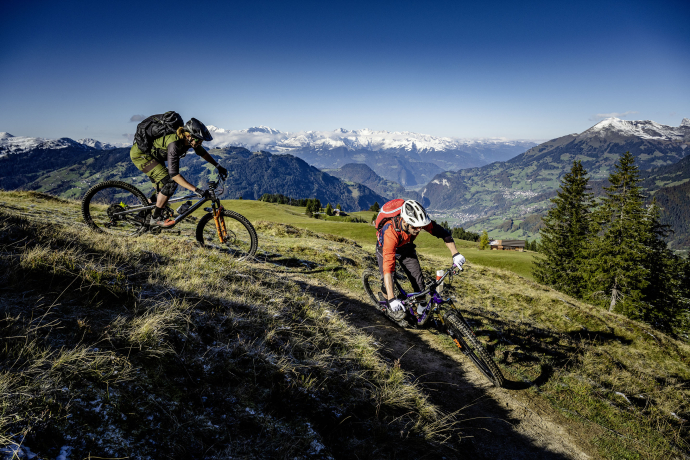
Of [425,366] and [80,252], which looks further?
[425,366]

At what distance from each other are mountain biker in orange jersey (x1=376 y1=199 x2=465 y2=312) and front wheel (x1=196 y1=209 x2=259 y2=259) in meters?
4.08

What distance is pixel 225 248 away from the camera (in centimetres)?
1005

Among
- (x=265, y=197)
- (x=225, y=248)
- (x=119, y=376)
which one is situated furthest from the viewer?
(x=265, y=197)

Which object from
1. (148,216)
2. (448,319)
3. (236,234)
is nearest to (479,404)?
(448,319)

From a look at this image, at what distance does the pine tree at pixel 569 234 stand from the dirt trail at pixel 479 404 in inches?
1537

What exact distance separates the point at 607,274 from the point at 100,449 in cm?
4373

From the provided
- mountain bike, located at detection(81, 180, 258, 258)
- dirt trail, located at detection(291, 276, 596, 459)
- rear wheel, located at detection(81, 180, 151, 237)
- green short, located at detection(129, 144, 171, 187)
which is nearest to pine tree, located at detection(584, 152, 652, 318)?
dirt trail, located at detection(291, 276, 596, 459)

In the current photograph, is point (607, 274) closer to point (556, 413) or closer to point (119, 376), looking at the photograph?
point (556, 413)

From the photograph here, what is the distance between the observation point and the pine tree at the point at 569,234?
38531 millimetres

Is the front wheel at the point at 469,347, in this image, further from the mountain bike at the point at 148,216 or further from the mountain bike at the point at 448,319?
the mountain bike at the point at 148,216

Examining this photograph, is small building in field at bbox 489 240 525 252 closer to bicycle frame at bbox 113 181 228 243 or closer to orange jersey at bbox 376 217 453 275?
orange jersey at bbox 376 217 453 275

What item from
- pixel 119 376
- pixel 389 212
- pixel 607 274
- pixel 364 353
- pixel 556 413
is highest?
pixel 389 212

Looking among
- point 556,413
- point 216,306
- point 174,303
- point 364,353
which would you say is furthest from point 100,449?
point 556,413

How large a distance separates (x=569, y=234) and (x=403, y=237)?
1679 inches
